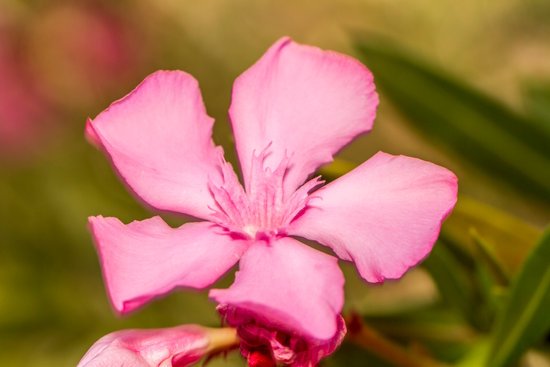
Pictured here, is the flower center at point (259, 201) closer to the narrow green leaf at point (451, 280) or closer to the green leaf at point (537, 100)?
the narrow green leaf at point (451, 280)

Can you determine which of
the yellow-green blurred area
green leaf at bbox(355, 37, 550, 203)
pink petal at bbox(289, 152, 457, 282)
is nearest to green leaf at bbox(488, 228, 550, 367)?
the yellow-green blurred area

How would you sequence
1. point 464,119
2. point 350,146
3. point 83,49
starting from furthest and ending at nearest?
1. point 83,49
2. point 350,146
3. point 464,119

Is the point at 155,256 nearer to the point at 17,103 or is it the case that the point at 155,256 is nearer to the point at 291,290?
the point at 291,290

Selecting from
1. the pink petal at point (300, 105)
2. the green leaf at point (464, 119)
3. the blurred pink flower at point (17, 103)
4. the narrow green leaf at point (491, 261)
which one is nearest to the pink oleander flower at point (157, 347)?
the pink petal at point (300, 105)

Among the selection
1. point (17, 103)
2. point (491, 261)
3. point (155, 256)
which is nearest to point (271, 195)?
point (155, 256)

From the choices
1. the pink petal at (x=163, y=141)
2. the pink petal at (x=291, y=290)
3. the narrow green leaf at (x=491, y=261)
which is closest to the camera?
the pink petal at (x=291, y=290)

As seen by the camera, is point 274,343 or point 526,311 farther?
point 526,311

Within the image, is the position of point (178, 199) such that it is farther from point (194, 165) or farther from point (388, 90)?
point (388, 90)
